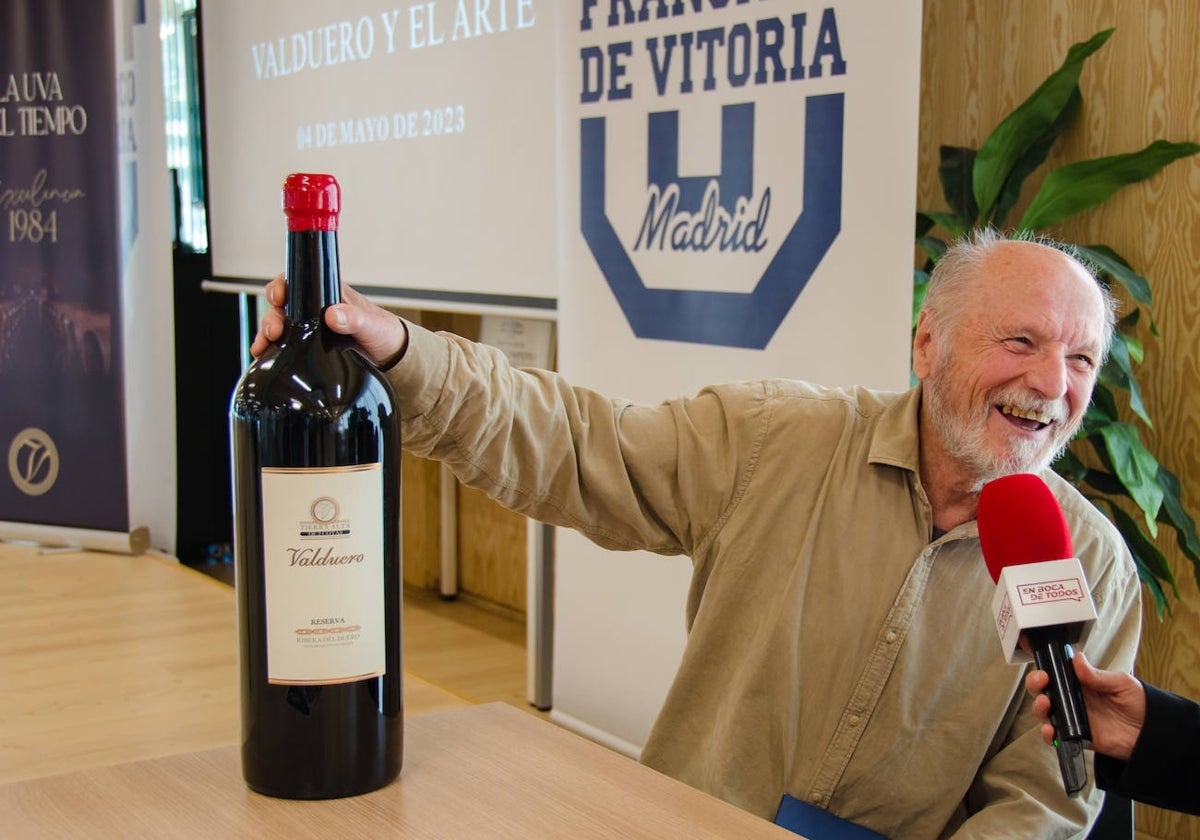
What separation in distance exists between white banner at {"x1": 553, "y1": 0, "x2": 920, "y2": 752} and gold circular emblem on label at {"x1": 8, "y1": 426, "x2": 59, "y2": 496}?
209 cm

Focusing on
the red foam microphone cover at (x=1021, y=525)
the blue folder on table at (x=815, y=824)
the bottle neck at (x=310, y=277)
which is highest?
the bottle neck at (x=310, y=277)

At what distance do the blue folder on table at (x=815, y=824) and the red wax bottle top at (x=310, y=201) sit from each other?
723mm

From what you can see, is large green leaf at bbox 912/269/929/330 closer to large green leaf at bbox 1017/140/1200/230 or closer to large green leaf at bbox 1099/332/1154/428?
large green leaf at bbox 1017/140/1200/230

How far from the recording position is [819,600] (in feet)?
4.63

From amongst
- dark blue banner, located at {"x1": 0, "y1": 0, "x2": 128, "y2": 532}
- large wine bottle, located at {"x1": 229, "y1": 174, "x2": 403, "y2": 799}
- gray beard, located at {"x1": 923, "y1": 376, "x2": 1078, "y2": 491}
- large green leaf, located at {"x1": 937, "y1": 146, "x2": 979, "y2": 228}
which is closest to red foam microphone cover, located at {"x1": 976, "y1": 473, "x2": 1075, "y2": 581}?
gray beard, located at {"x1": 923, "y1": 376, "x2": 1078, "y2": 491}

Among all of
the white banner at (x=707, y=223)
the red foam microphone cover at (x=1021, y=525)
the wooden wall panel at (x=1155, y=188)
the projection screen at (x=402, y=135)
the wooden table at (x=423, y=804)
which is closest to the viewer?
the wooden table at (x=423, y=804)

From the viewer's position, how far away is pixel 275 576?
845 mm

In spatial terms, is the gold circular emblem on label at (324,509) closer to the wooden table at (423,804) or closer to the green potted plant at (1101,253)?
the wooden table at (423,804)

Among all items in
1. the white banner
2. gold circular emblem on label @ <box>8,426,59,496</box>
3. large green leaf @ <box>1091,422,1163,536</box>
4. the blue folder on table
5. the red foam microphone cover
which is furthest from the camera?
gold circular emblem on label @ <box>8,426,59,496</box>

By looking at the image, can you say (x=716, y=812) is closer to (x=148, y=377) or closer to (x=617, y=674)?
(x=617, y=674)

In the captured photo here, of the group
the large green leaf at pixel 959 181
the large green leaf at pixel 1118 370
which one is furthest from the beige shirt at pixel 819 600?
the large green leaf at pixel 959 181

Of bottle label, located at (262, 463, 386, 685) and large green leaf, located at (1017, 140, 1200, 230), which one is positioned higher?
large green leaf, located at (1017, 140, 1200, 230)

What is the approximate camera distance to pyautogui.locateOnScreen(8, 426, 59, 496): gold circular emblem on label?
14.2 feet

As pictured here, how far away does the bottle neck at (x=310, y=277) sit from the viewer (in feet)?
2.86
